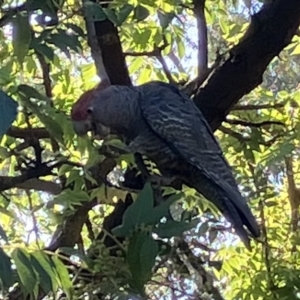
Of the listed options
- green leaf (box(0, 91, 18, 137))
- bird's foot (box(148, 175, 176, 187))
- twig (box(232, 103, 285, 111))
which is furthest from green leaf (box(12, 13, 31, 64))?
twig (box(232, 103, 285, 111))

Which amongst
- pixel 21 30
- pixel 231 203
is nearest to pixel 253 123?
pixel 231 203

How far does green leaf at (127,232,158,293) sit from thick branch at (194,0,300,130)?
0.71 m

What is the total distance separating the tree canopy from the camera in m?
0.79

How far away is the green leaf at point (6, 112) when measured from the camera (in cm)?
60

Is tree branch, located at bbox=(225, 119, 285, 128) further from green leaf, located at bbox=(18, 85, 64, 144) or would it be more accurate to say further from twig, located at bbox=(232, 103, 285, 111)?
green leaf, located at bbox=(18, 85, 64, 144)

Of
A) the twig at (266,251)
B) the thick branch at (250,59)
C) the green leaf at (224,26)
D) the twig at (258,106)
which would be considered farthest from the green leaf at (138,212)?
the green leaf at (224,26)

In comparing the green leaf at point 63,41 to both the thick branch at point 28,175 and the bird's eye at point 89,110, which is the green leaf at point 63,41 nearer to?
the thick branch at point 28,175

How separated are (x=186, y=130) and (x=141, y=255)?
2.36ft

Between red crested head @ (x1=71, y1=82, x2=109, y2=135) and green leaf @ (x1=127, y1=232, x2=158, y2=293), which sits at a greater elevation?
red crested head @ (x1=71, y1=82, x2=109, y2=135)

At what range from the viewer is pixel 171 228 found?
0.70 metres

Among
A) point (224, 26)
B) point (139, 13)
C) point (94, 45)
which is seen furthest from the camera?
point (224, 26)

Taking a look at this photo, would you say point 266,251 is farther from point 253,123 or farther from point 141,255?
point 141,255

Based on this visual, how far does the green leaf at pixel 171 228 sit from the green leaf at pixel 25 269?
0.45 feet

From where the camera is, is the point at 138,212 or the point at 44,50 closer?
the point at 138,212
